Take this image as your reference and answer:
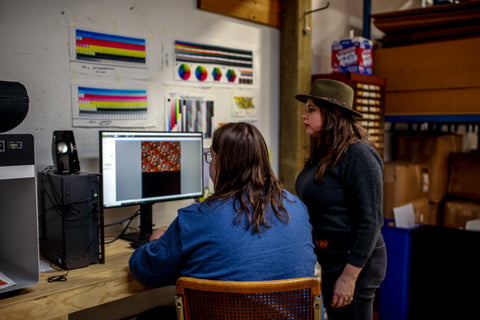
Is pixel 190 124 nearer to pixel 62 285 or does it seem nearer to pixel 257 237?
pixel 62 285

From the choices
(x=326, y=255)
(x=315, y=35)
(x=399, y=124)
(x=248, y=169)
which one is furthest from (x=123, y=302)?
(x=399, y=124)

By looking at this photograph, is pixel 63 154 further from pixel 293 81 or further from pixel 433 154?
pixel 433 154

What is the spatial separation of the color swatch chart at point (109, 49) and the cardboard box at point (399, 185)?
6.33ft

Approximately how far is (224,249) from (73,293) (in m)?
0.63

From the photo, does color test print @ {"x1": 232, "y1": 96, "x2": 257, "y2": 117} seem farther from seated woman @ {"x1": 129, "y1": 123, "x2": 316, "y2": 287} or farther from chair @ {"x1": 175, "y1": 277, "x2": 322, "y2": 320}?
chair @ {"x1": 175, "y1": 277, "x2": 322, "y2": 320}

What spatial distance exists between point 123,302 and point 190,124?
1166 millimetres

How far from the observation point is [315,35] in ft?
10.2

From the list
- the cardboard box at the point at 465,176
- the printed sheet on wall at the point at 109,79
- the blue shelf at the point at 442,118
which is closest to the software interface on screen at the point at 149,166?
the printed sheet on wall at the point at 109,79

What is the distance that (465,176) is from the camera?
3414 mm

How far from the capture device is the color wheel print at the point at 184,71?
2307 mm

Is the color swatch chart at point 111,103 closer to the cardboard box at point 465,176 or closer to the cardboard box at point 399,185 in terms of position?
the cardboard box at point 399,185

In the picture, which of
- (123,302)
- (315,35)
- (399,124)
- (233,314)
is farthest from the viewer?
(399,124)

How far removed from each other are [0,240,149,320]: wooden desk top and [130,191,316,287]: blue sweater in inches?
12.6

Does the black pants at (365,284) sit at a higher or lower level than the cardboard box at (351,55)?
lower
